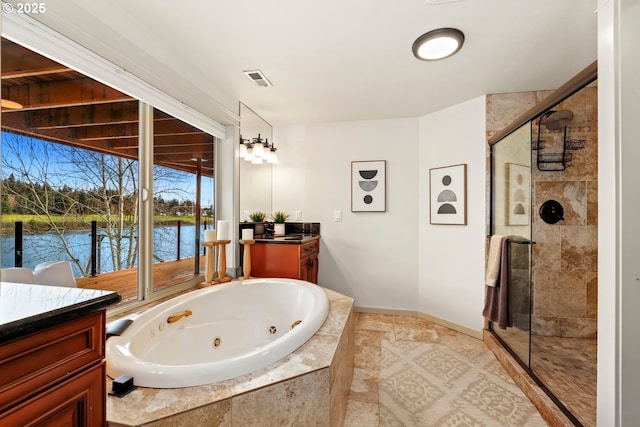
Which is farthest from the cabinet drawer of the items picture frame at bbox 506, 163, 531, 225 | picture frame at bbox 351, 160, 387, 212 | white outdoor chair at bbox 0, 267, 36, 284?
picture frame at bbox 351, 160, 387, 212

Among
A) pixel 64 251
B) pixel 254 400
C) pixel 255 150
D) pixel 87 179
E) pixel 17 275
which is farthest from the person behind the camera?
pixel 255 150

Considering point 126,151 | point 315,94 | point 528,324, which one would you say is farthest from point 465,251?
point 126,151

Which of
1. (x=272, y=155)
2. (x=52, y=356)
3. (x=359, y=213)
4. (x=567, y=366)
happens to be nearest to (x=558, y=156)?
(x=567, y=366)

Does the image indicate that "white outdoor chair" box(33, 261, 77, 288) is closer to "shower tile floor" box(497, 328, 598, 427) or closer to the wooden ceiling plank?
the wooden ceiling plank

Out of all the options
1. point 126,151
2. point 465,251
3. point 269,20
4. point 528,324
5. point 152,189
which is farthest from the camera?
point 465,251

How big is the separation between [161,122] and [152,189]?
0.50 m

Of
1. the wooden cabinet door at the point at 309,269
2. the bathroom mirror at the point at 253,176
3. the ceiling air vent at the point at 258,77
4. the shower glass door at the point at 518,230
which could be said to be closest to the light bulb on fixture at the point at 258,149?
the bathroom mirror at the point at 253,176

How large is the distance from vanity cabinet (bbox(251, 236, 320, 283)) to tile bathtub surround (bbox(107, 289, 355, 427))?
1.28m

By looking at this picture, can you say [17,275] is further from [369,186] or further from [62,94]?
[369,186]

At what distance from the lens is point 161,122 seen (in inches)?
78.5

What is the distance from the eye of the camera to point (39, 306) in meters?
0.64

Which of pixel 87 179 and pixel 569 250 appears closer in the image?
pixel 87 179

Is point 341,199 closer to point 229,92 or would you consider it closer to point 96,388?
point 229,92

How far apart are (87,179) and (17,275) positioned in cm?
55
